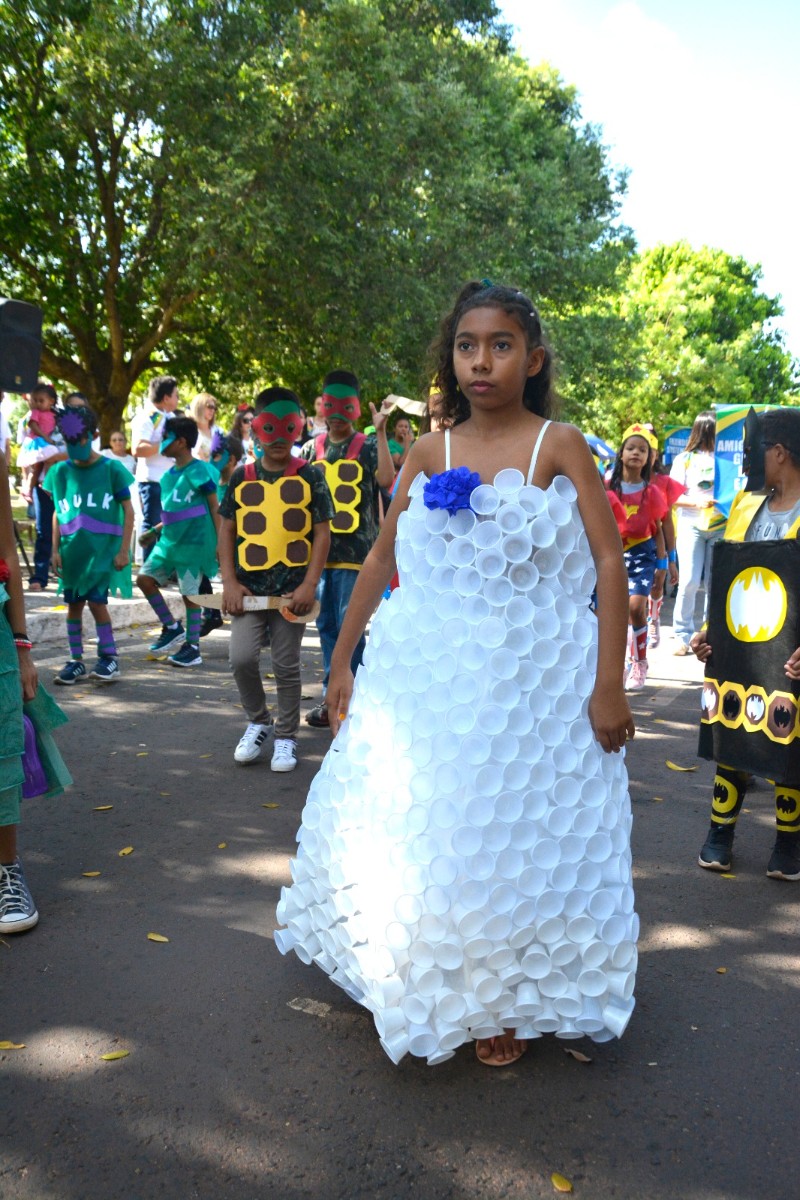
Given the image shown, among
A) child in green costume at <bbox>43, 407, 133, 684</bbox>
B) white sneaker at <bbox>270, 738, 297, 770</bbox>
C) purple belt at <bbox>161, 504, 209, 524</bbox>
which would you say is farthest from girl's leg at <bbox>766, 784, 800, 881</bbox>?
purple belt at <bbox>161, 504, 209, 524</bbox>

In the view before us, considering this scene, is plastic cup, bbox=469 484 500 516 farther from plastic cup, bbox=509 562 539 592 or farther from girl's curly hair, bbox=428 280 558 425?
girl's curly hair, bbox=428 280 558 425

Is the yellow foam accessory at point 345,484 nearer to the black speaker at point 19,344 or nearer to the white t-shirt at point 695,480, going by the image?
the black speaker at point 19,344

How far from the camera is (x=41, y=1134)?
2.66m

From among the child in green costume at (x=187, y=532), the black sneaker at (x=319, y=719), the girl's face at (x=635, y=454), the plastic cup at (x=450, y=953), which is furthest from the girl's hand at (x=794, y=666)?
the child in green costume at (x=187, y=532)

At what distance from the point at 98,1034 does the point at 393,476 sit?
4.49 metres

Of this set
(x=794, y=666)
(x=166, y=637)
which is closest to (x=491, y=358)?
(x=794, y=666)

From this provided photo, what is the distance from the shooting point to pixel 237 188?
52.0ft

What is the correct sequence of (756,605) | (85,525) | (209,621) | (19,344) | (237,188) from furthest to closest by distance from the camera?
(237,188)
(209,621)
(85,525)
(756,605)
(19,344)

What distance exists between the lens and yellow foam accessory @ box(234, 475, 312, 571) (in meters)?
6.07

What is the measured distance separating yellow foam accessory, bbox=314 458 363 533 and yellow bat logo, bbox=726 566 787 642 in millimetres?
2841

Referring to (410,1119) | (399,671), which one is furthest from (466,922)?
(399,671)

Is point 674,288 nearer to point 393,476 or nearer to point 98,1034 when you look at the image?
point 393,476

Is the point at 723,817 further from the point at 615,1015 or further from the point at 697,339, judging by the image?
the point at 697,339

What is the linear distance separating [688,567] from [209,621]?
185 inches
